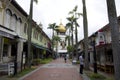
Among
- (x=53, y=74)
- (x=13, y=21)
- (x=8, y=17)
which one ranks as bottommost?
(x=53, y=74)

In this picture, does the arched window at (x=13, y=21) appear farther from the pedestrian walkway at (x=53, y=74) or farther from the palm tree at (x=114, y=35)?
the palm tree at (x=114, y=35)

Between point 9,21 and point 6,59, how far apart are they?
4.47 m

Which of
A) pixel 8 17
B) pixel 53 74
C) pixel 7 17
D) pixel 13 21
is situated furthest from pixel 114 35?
pixel 13 21

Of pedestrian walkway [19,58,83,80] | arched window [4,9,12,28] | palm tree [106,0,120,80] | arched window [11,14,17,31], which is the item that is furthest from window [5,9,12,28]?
palm tree [106,0,120,80]

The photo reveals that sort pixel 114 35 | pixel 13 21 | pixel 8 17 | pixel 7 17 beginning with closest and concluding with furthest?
1. pixel 114 35
2. pixel 7 17
3. pixel 8 17
4. pixel 13 21

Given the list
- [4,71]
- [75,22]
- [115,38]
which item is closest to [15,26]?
[4,71]

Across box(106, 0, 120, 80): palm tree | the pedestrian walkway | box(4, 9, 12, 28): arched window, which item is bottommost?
the pedestrian walkway

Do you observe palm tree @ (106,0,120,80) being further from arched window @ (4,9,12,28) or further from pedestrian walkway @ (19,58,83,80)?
arched window @ (4,9,12,28)

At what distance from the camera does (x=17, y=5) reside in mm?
21703

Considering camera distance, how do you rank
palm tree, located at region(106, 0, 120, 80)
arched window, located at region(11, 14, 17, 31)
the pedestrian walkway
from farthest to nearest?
arched window, located at region(11, 14, 17, 31)
the pedestrian walkway
palm tree, located at region(106, 0, 120, 80)

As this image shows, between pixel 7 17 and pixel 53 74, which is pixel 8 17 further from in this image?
pixel 53 74

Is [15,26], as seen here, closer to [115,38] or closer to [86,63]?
[86,63]

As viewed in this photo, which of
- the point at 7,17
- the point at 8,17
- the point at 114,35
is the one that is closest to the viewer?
the point at 114,35

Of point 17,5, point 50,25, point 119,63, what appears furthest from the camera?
point 50,25
